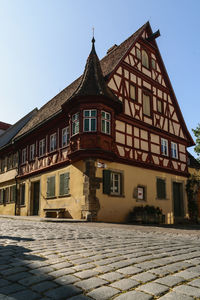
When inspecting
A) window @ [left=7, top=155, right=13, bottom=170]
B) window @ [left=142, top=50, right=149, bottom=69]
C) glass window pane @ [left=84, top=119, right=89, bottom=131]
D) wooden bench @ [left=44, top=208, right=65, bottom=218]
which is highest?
window @ [left=142, top=50, right=149, bottom=69]

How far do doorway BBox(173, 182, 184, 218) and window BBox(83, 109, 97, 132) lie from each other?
8534 mm

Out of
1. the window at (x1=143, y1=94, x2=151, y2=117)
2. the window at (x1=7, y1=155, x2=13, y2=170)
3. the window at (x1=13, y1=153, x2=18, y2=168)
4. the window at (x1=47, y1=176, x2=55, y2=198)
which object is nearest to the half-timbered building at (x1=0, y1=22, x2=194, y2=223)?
the window at (x1=47, y1=176, x2=55, y2=198)

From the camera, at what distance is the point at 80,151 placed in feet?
45.3

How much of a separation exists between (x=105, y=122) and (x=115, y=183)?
332cm

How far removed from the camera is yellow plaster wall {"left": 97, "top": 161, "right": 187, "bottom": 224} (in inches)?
558

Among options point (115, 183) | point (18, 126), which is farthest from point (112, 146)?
point (18, 126)

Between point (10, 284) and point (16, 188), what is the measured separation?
1965 cm

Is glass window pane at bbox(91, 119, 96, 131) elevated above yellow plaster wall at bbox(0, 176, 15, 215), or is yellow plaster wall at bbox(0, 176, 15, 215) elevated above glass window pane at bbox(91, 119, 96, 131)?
glass window pane at bbox(91, 119, 96, 131)

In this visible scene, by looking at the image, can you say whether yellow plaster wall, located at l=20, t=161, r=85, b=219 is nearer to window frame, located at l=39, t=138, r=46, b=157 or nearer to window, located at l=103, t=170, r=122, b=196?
window, located at l=103, t=170, r=122, b=196

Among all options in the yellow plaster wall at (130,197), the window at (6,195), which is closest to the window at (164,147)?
the yellow plaster wall at (130,197)

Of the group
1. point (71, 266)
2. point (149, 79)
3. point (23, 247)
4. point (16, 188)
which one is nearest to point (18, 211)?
point (16, 188)

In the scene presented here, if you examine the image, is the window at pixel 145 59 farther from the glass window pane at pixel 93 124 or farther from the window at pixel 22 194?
the window at pixel 22 194

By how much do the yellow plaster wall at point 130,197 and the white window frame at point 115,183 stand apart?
1.09 ft

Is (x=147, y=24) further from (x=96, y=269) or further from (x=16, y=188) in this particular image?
(x=96, y=269)
